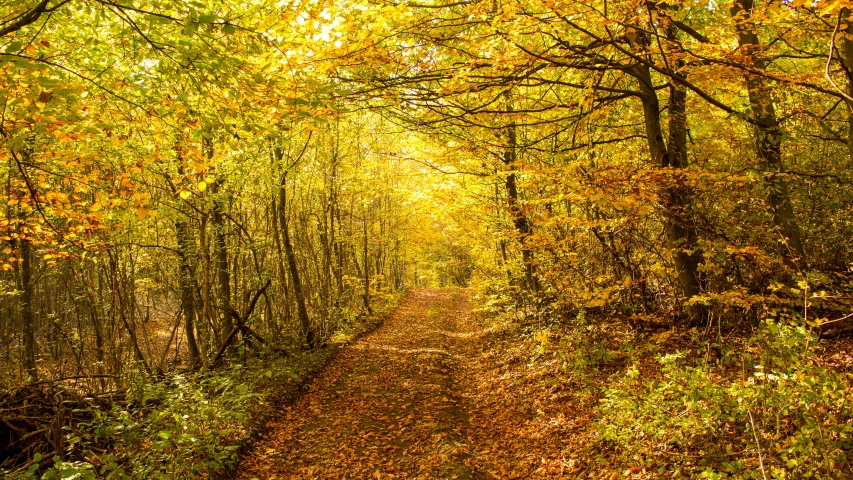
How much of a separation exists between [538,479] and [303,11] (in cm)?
634

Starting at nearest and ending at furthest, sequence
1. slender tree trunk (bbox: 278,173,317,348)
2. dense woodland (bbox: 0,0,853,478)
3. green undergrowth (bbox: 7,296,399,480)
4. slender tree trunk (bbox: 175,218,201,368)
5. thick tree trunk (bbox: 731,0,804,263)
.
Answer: dense woodland (bbox: 0,0,853,478), green undergrowth (bbox: 7,296,399,480), thick tree trunk (bbox: 731,0,804,263), slender tree trunk (bbox: 175,218,201,368), slender tree trunk (bbox: 278,173,317,348)

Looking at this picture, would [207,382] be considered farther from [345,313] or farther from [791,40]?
[791,40]

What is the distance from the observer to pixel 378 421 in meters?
8.11

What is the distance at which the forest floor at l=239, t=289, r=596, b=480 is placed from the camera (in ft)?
20.3

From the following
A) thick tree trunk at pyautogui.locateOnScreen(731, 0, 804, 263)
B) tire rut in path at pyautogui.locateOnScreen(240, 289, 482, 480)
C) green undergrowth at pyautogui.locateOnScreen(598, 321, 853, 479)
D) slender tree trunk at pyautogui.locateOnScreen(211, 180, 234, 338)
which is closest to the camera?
green undergrowth at pyautogui.locateOnScreen(598, 321, 853, 479)

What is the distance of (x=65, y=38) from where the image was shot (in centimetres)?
643

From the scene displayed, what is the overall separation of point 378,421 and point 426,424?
0.97 m

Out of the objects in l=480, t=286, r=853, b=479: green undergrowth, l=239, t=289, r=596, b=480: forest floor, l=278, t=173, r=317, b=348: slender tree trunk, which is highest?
l=278, t=173, r=317, b=348: slender tree trunk

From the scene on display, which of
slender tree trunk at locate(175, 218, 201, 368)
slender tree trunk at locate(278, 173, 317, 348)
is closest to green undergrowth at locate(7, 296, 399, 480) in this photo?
slender tree trunk at locate(175, 218, 201, 368)

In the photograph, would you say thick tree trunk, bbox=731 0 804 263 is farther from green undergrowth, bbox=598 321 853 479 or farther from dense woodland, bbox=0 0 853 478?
green undergrowth, bbox=598 321 853 479

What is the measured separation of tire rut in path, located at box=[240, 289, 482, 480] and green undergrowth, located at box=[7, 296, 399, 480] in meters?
0.43

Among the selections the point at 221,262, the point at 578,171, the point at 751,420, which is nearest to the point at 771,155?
the point at 578,171

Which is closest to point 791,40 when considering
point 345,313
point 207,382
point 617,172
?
point 617,172

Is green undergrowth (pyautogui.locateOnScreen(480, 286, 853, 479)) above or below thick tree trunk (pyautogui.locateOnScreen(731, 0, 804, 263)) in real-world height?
below
